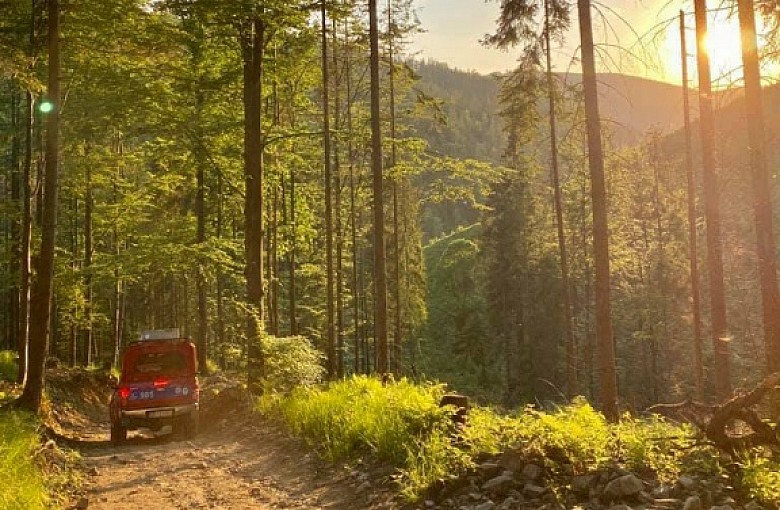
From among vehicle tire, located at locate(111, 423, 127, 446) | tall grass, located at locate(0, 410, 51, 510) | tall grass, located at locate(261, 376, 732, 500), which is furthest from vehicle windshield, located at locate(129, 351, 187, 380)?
tall grass, located at locate(261, 376, 732, 500)

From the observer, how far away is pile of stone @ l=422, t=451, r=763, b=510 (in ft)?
17.4

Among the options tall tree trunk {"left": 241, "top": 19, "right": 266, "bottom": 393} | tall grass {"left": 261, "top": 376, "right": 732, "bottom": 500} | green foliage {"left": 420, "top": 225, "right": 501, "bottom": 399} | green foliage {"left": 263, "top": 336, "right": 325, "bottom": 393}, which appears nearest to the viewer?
tall grass {"left": 261, "top": 376, "right": 732, "bottom": 500}

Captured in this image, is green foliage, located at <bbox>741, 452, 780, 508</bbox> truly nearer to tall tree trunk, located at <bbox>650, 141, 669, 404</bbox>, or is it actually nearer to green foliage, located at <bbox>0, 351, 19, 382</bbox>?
green foliage, located at <bbox>0, 351, 19, 382</bbox>

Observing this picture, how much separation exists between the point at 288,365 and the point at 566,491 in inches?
371

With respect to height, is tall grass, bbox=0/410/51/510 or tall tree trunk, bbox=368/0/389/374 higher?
tall tree trunk, bbox=368/0/389/374

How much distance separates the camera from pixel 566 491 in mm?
5840

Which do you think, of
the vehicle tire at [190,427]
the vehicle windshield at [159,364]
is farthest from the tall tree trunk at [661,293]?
the vehicle windshield at [159,364]

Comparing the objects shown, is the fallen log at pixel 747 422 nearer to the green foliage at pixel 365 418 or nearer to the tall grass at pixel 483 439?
the tall grass at pixel 483 439

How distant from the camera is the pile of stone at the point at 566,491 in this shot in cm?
529

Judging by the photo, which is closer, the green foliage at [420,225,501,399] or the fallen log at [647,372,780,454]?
the fallen log at [647,372,780,454]

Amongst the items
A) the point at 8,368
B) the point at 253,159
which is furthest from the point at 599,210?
the point at 8,368

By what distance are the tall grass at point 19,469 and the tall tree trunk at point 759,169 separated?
10.1 meters

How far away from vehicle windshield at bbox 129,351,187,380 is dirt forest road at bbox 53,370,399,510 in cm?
150

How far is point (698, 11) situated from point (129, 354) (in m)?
15.0
